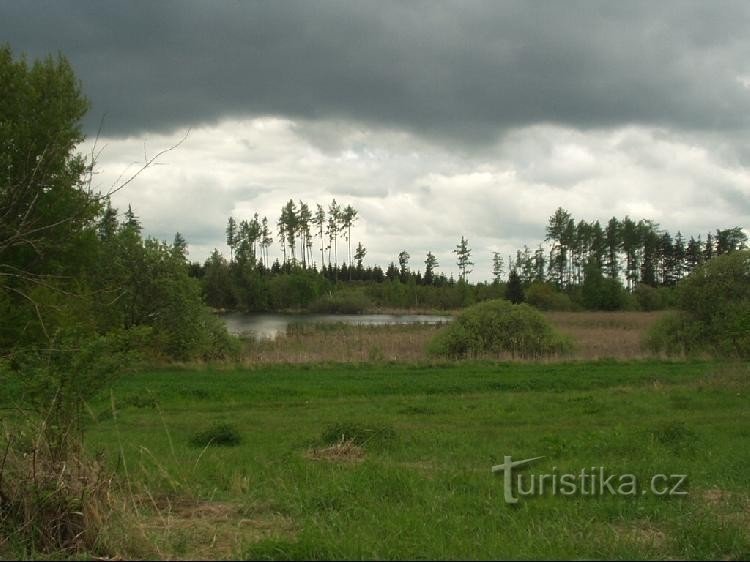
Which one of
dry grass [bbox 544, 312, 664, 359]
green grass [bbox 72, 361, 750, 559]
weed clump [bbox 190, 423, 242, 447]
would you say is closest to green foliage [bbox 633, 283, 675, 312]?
dry grass [bbox 544, 312, 664, 359]

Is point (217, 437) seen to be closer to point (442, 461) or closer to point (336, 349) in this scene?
point (442, 461)

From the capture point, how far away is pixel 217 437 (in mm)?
11414

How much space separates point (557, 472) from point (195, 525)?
418 centimetres

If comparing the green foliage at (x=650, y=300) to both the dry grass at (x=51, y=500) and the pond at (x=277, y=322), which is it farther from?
the dry grass at (x=51, y=500)

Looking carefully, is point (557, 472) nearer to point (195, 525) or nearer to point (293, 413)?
point (195, 525)

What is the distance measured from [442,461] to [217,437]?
13.8ft

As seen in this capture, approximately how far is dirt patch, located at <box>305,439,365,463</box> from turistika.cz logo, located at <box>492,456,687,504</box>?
93.3 inches

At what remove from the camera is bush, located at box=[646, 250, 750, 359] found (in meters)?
29.6

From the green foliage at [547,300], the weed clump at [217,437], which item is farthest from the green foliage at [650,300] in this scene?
the weed clump at [217,437]

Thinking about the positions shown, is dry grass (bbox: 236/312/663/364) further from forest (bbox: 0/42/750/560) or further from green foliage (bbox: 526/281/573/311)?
green foliage (bbox: 526/281/573/311)

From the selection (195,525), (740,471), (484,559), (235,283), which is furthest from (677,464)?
(235,283)

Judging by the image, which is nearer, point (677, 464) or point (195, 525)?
point (195, 525)

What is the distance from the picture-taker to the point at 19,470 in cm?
593

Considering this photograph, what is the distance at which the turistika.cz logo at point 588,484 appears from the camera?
22.8ft
